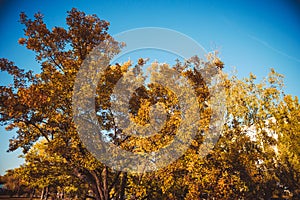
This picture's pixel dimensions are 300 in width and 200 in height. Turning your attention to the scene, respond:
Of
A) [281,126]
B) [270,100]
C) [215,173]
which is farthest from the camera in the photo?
[270,100]

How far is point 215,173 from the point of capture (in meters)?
10.5

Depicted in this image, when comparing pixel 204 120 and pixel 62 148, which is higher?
pixel 204 120

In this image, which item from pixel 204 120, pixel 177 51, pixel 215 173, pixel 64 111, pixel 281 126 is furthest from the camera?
pixel 177 51

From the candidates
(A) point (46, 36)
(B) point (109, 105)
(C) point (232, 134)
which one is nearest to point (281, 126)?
(C) point (232, 134)

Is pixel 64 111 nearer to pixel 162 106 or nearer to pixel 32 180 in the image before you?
pixel 32 180

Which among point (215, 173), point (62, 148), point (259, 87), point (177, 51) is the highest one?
point (177, 51)


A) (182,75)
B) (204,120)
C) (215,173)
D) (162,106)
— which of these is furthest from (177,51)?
(215,173)

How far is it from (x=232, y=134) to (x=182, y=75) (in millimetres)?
5023

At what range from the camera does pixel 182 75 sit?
538 inches

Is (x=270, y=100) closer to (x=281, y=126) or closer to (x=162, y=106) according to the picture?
(x=281, y=126)

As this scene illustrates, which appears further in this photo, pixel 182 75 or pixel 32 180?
pixel 182 75

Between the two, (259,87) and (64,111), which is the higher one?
(259,87)

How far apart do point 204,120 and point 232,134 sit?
3655 mm

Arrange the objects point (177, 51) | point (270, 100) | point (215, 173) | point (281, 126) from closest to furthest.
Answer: point (215, 173), point (281, 126), point (177, 51), point (270, 100)
